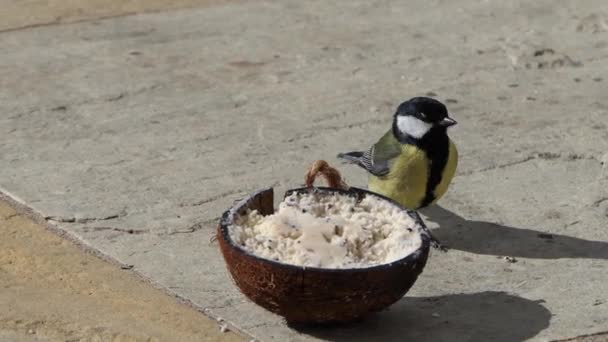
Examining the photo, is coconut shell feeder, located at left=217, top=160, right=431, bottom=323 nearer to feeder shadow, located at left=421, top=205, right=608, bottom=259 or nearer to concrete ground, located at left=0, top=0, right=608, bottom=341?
concrete ground, located at left=0, top=0, right=608, bottom=341

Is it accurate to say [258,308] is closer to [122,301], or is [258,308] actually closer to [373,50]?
[122,301]

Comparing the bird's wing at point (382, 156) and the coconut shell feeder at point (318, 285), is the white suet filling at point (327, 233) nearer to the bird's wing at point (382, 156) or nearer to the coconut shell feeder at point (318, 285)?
the coconut shell feeder at point (318, 285)

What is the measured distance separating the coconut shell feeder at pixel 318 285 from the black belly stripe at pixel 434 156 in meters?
1.05

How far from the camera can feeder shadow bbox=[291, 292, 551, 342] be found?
15.9ft

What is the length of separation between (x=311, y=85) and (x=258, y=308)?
9.81 ft

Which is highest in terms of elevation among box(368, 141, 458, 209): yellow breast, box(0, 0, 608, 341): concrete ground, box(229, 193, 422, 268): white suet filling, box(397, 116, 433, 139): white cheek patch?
box(397, 116, 433, 139): white cheek patch

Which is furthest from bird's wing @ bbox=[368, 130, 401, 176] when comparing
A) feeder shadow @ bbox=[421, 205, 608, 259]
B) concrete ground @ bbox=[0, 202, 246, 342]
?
concrete ground @ bbox=[0, 202, 246, 342]

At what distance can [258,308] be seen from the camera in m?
5.05

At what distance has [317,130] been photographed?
23.5ft

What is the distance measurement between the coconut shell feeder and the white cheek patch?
1.16 metres

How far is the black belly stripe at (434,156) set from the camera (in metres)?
5.81

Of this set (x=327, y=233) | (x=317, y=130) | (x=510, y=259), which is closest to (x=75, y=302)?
(x=327, y=233)

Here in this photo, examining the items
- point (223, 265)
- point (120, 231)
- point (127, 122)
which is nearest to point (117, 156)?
point (127, 122)

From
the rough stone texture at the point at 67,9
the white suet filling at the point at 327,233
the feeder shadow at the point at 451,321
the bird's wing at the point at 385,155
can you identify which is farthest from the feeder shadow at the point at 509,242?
the rough stone texture at the point at 67,9
